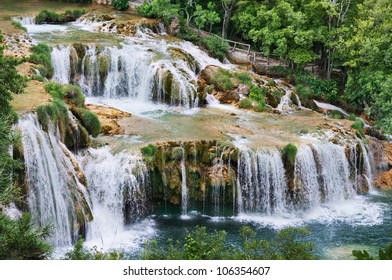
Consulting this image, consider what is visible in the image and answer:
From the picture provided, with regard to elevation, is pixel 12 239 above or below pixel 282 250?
above

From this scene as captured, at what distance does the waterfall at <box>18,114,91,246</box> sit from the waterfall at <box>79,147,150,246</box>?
1.00 m

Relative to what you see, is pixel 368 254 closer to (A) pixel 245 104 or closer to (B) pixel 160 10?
(A) pixel 245 104

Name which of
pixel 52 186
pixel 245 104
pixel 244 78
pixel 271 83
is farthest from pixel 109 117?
pixel 271 83

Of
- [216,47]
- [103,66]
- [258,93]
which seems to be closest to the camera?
[103,66]

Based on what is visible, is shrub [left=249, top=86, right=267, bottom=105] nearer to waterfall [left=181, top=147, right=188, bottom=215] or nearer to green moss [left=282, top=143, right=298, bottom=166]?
green moss [left=282, top=143, right=298, bottom=166]

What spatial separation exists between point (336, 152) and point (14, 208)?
1227 centimetres

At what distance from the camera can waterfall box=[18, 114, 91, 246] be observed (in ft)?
45.1

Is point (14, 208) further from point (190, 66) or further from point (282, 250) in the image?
point (190, 66)

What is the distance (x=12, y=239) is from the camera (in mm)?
7629

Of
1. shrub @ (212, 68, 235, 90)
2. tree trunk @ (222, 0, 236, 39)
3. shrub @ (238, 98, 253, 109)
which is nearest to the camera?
shrub @ (238, 98, 253, 109)

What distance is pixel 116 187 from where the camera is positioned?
16.5 metres

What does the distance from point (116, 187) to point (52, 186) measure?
2.66m

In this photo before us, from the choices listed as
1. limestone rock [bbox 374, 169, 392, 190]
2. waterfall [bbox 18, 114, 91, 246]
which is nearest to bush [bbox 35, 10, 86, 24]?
waterfall [bbox 18, 114, 91, 246]

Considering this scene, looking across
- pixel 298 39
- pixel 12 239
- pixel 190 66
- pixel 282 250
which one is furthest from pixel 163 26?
pixel 12 239
